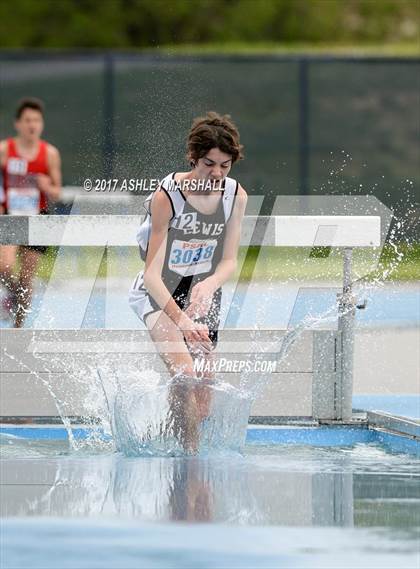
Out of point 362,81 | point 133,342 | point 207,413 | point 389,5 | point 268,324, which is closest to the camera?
point 207,413

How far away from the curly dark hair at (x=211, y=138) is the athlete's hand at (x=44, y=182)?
5.78 m

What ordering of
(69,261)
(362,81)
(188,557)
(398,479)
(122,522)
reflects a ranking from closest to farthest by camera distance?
(188,557) < (122,522) < (398,479) < (69,261) < (362,81)

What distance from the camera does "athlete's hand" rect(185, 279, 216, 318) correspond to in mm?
7223

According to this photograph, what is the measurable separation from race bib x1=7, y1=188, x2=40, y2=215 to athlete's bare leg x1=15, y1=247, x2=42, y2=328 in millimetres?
2053

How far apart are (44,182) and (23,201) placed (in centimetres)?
27

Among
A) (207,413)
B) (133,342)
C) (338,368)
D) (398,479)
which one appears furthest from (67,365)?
(398,479)

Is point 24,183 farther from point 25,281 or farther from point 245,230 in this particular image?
point 245,230

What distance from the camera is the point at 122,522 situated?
19.3 ft

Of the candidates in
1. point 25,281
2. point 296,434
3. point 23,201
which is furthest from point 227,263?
point 23,201

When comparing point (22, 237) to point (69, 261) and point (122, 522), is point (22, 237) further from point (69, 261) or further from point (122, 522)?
point (69, 261)

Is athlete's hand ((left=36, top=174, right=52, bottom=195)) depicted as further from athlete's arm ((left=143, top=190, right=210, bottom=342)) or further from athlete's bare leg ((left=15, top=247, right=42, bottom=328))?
athlete's arm ((left=143, top=190, right=210, bottom=342))

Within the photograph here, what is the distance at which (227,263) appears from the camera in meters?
7.37

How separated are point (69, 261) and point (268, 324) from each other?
2427mm

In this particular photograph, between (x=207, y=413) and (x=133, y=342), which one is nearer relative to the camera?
(x=207, y=413)
